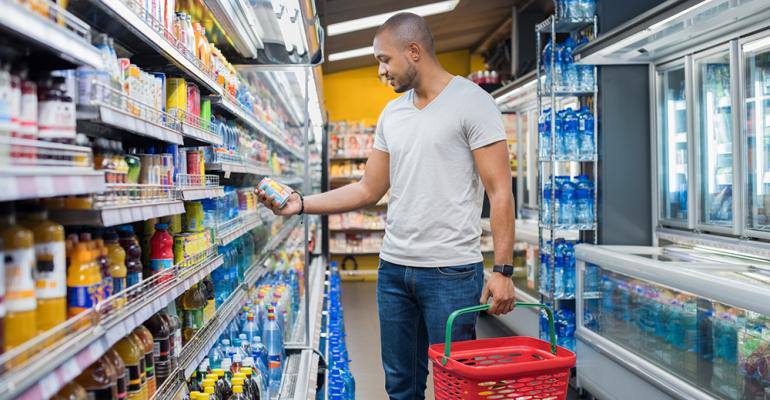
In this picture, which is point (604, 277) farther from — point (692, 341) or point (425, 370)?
point (425, 370)

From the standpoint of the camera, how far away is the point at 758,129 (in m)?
3.53

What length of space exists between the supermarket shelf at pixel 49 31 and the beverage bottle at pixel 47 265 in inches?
12.4

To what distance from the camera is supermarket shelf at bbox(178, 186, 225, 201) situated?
2092 mm

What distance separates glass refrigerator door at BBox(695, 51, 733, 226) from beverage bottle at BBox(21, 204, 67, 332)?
3703mm

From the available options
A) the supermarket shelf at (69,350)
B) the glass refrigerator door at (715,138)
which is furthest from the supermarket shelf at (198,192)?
the glass refrigerator door at (715,138)

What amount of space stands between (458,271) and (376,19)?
6260mm

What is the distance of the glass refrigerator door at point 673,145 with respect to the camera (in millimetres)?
4242

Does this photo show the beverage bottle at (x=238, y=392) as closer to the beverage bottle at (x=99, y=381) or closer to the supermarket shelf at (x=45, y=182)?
the beverage bottle at (x=99, y=381)

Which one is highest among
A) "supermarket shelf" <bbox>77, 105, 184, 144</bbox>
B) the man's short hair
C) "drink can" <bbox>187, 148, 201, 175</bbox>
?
the man's short hair

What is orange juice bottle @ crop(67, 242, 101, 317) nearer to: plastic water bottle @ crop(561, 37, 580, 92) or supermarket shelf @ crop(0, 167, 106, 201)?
supermarket shelf @ crop(0, 167, 106, 201)

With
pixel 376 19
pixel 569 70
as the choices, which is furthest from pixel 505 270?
pixel 376 19

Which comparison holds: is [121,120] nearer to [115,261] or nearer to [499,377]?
[115,261]

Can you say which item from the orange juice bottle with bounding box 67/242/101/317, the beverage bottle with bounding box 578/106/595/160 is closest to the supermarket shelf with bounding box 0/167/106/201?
the orange juice bottle with bounding box 67/242/101/317

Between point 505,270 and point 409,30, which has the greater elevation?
point 409,30
